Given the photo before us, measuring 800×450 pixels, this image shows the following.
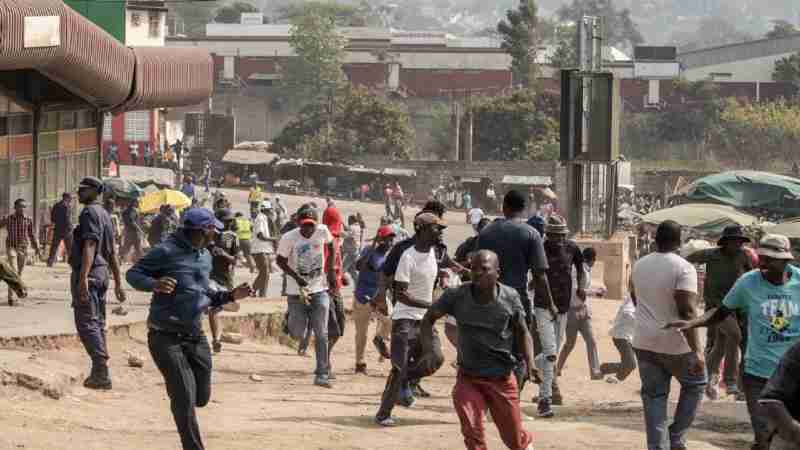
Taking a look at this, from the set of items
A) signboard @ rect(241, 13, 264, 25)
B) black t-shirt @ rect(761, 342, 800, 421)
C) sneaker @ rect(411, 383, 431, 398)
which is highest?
signboard @ rect(241, 13, 264, 25)

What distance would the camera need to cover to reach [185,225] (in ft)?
32.1

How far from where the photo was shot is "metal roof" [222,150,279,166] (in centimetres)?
7856

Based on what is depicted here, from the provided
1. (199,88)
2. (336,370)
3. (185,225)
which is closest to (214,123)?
(199,88)

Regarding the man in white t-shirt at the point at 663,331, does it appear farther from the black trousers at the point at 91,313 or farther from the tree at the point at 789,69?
the tree at the point at 789,69

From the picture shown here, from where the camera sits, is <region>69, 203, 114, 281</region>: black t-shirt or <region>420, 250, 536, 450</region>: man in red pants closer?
<region>420, 250, 536, 450</region>: man in red pants

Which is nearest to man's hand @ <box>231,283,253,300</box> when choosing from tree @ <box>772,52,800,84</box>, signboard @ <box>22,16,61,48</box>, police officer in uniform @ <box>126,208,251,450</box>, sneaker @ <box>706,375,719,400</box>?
police officer in uniform @ <box>126,208,251,450</box>

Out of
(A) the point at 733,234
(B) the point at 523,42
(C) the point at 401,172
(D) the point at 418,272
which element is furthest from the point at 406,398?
(B) the point at 523,42

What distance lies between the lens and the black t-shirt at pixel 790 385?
6656 mm

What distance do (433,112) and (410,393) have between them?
318ft

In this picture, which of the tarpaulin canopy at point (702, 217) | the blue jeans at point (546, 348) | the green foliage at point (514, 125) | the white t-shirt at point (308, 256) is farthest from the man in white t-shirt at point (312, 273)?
the green foliage at point (514, 125)

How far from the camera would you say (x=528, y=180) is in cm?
7606

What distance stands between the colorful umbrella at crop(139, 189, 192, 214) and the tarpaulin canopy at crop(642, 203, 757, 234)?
912 centimetres

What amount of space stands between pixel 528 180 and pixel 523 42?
136 ft

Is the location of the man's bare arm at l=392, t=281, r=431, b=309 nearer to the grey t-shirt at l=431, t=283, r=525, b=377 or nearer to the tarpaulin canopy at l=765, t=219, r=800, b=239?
the grey t-shirt at l=431, t=283, r=525, b=377
